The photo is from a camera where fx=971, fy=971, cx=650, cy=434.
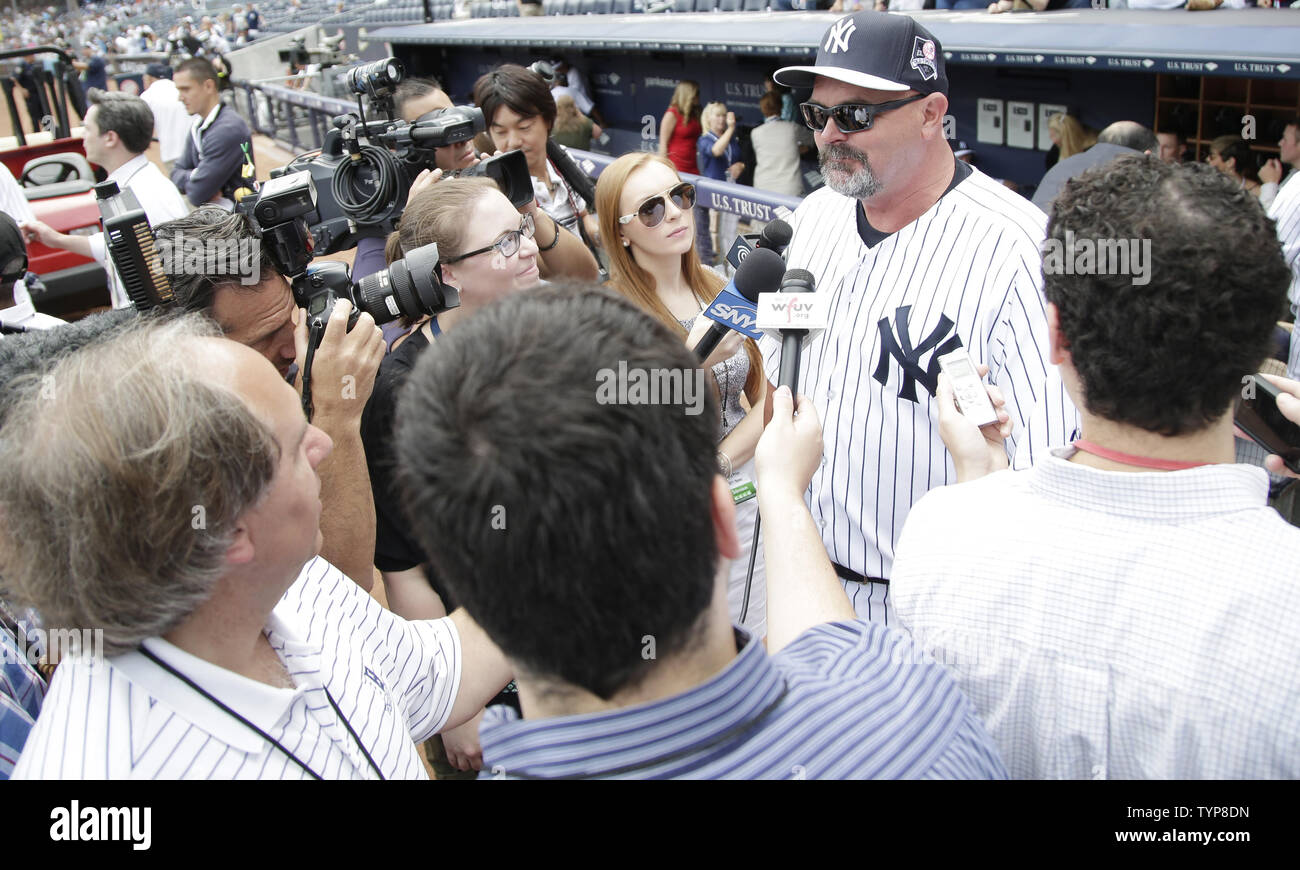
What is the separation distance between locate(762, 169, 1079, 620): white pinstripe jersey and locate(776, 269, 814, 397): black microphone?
0.85 feet

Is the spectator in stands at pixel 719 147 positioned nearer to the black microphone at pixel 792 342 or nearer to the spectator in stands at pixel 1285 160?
the spectator in stands at pixel 1285 160

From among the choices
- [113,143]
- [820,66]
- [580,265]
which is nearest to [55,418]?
[820,66]

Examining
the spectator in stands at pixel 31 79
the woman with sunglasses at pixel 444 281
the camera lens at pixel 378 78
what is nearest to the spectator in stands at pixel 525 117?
the camera lens at pixel 378 78

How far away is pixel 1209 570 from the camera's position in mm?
1164

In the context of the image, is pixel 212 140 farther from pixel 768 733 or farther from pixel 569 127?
pixel 768 733

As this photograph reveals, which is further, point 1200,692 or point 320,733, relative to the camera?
point 320,733

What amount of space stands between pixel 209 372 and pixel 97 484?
212 millimetres

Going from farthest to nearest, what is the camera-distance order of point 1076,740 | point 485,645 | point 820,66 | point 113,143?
point 113,143, point 820,66, point 485,645, point 1076,740

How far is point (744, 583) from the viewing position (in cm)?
270

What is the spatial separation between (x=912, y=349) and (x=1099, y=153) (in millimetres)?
2661

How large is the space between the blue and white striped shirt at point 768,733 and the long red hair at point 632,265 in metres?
2.00

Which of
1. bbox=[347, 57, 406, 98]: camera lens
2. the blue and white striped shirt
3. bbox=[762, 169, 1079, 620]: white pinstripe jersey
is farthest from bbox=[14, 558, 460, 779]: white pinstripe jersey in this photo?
bbox=[347, 57, 406, 98]: camera lens

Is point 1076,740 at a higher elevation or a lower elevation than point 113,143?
lower
